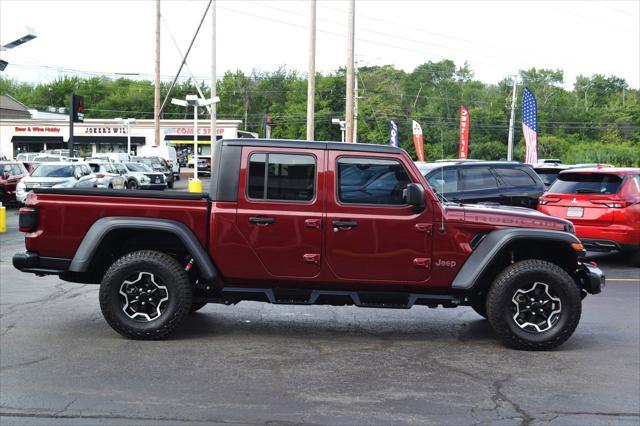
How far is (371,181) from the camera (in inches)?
281

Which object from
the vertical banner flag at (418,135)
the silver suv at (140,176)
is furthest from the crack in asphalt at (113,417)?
the vertical banner flag at (418,135)

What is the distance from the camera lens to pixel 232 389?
5.67m

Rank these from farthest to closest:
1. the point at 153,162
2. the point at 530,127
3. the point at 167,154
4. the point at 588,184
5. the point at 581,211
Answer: the point at 167,154 < the point at 153,162 < the point at 530,127 < the point at 588,184 < the point at 581,211

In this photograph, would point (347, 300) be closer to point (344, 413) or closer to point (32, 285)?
point (344, 413)

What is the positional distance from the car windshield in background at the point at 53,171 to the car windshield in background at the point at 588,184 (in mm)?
19554

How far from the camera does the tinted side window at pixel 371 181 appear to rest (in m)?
7.08

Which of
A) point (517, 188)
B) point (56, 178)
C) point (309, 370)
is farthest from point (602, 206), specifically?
point (56, 178)

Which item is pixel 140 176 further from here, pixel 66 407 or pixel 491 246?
pixel 66 407

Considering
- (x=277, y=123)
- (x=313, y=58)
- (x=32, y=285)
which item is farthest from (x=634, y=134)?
(x=32, y=285)

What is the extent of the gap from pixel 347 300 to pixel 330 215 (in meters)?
0.85

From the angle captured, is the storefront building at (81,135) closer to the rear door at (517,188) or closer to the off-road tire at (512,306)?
the rear door at (517,188)

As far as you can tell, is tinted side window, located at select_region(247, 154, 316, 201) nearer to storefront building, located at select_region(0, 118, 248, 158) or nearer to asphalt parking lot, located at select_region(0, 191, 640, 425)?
asphalt parking lot, located at select_region(0, 191, 640, 425)

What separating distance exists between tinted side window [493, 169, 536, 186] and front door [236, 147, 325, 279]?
8.76 m

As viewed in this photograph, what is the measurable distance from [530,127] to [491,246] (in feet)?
104
